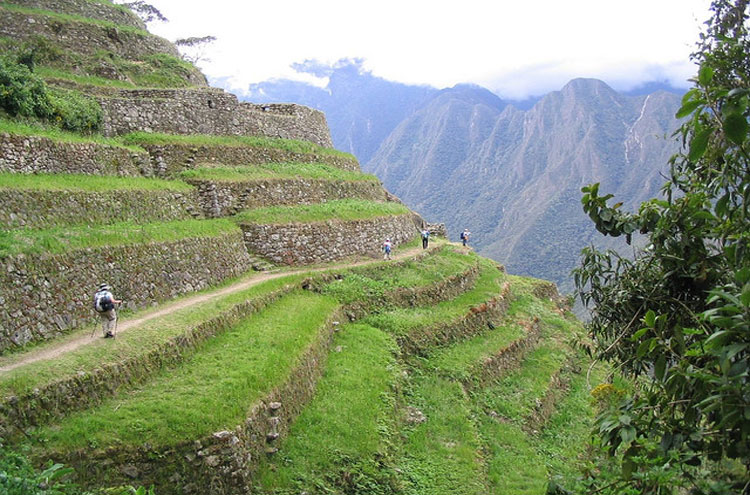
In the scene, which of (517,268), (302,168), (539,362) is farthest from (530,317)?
(517,268)

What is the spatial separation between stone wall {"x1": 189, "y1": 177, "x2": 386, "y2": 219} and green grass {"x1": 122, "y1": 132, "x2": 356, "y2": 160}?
2224mm

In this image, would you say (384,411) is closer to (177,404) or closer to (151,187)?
(177,404)

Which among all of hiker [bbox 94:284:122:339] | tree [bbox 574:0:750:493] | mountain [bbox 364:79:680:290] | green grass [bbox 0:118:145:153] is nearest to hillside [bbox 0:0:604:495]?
green grass [bbox 0:118:145:153]

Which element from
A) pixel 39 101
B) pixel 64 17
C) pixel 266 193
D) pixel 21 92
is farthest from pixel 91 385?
pixel 64 17

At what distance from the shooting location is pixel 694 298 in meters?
6.45

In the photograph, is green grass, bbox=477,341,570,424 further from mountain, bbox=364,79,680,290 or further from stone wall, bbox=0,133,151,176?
mountain, bbox=364,79,680,290

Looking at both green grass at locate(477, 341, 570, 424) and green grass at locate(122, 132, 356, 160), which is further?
green grass at locate(122, 132, 356, 160)

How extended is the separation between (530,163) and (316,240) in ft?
171

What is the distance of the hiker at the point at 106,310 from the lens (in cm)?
1039

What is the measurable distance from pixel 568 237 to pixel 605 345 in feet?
156

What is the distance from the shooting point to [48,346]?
395 inches

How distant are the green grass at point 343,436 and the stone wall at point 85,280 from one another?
4463mm

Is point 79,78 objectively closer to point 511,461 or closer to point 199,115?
point 199,115

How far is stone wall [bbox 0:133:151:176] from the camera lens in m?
13.0
